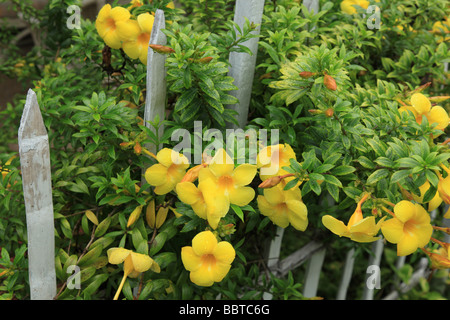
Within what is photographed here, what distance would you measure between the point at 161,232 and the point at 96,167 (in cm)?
33

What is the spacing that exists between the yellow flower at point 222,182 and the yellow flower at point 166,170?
0.48ft

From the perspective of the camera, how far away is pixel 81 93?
1.79 m

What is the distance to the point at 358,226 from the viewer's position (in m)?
1.16

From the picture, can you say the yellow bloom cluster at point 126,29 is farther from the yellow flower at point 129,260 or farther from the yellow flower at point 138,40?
A: the yellow flower at point 129,260

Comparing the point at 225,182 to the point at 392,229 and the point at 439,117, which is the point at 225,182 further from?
the point at 439,117

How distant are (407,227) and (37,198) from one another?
106 centimetres

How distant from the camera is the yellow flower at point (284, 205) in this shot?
50.9 inches

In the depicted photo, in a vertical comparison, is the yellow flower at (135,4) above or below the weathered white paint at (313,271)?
above

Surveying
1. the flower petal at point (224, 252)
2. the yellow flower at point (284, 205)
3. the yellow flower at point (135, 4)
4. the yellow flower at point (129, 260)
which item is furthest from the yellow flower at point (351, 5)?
the yellow flower at point (129, 260)

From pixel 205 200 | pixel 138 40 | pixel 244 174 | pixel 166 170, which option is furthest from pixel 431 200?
pixel 138 40

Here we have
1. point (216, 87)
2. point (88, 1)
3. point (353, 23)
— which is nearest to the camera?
point (216, 87)
